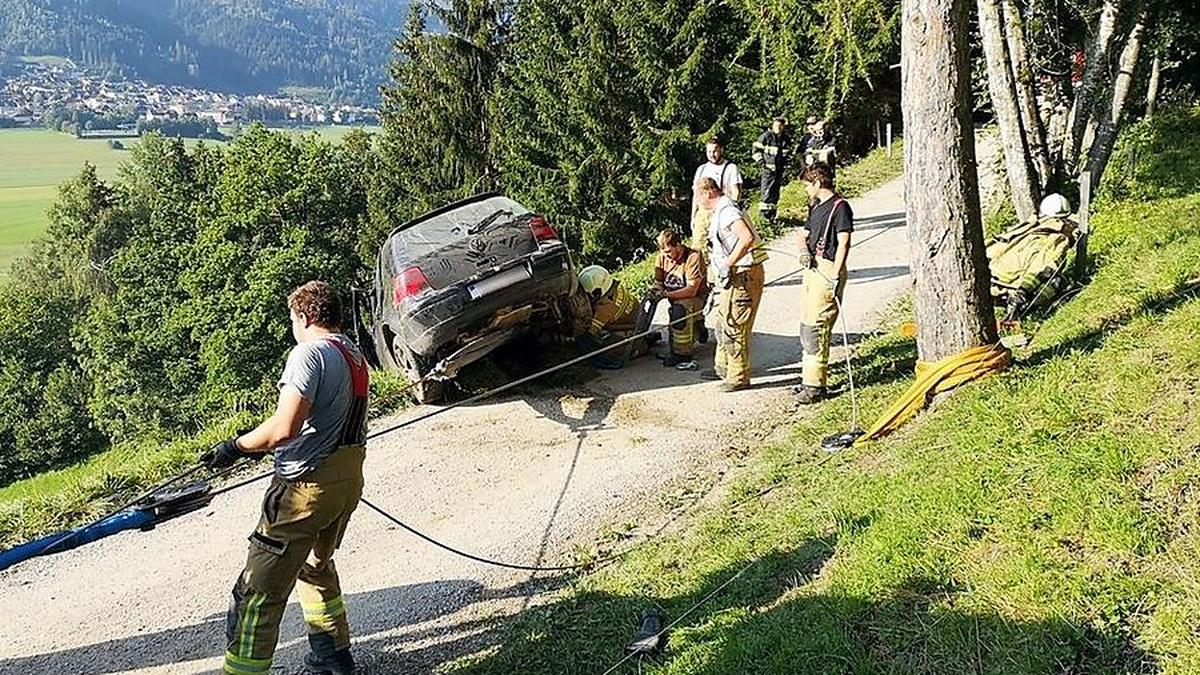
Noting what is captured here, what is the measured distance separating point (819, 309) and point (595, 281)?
2859mm

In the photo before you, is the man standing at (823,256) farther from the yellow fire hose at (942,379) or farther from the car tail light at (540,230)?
the car tail light at (540,230)

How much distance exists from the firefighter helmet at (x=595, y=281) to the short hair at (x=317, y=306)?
18.2 feet

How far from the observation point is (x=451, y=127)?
36.3m

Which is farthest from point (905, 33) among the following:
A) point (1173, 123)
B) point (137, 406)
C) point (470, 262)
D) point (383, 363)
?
point (137, 406)

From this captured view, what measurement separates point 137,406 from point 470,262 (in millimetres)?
31134

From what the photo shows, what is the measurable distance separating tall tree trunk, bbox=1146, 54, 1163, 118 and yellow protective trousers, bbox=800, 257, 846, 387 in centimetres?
1299

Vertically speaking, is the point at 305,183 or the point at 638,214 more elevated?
the point at 305,183

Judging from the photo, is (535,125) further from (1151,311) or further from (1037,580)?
(1037,580)

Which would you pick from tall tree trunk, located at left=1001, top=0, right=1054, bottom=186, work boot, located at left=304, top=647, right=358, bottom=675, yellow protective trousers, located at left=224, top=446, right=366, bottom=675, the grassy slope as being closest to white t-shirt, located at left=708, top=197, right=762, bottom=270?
the grassy slope

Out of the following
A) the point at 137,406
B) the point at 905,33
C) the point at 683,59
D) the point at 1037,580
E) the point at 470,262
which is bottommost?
the point at 137,406

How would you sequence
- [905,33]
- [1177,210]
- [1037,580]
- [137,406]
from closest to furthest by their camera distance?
[1037,580]
[905,33]
[1177,210]
[137,406]

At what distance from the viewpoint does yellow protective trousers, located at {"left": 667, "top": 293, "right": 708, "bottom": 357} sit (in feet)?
33.2

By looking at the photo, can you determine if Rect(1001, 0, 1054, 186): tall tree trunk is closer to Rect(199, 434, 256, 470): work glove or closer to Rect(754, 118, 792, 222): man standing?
Rect(754, 118, 792, 222): man standing

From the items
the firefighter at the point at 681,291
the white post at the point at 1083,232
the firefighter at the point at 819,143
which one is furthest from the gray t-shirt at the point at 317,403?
the firefighter at the point at 819,143
